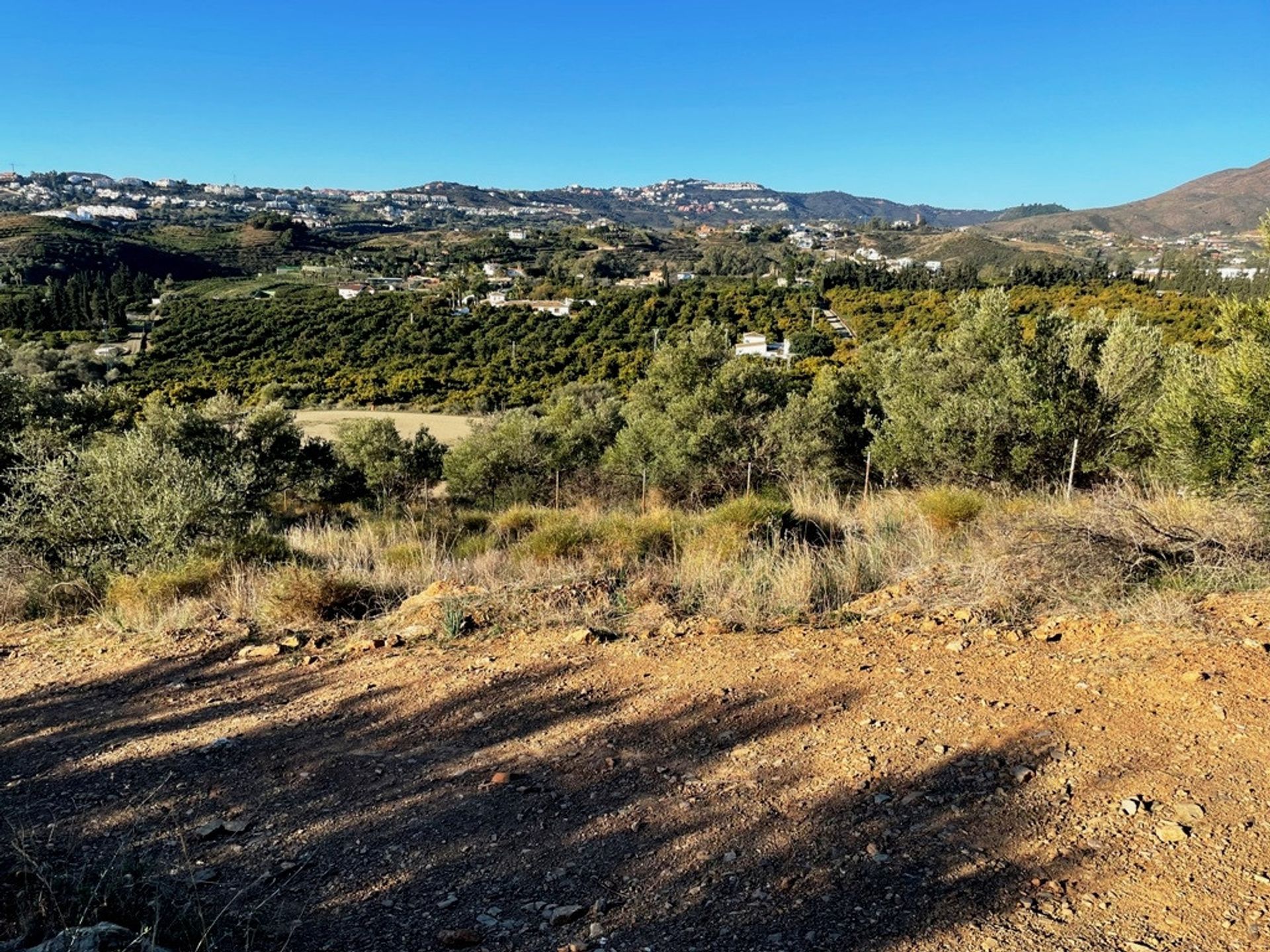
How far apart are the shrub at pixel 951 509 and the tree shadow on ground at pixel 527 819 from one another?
4.11 m

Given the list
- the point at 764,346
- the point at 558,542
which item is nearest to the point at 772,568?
the point at 558,542

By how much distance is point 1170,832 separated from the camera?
270cm

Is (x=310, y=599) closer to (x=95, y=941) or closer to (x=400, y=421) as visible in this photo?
(x=95, y=941)

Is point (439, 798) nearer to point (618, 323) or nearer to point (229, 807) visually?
point (229, 807)

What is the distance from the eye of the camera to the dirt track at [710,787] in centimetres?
249

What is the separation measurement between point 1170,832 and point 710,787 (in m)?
1.68

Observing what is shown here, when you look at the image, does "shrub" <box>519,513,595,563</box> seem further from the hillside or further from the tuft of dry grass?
the hillside

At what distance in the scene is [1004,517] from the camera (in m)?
6.79

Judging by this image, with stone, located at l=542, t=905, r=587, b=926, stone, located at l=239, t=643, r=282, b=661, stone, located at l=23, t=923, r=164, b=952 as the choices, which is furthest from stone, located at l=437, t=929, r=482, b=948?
stone, located at l=239, t=643, r=282, b=661

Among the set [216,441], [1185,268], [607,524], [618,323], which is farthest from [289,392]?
[1185,268]

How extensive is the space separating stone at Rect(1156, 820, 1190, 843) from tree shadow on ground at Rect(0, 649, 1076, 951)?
0.37 metres

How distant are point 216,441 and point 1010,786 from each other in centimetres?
1776

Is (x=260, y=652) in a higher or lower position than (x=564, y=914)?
lower

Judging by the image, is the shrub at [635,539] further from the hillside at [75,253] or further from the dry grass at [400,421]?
the hillside at [75,253]
